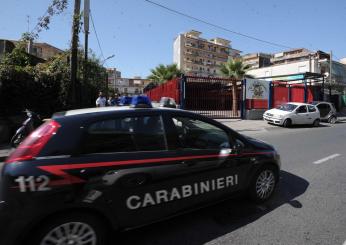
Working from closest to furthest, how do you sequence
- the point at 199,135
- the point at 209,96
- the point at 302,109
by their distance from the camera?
the point at 199,135, the point at 302,109, the point at 209,96

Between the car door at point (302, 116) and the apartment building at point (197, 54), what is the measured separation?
66.4 m

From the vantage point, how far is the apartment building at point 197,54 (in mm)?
87750

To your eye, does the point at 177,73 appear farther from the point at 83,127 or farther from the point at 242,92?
the point at 83,127

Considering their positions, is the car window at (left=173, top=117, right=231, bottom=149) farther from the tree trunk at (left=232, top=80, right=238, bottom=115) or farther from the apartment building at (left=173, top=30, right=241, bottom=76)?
the apartment building at (left=173, top=30, right=241, bottom=76)

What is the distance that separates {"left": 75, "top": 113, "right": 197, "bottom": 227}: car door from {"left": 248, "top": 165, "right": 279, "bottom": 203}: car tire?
135 cm

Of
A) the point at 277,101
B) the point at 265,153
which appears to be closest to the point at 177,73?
the point at 277,101

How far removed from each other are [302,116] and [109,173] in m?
16.9

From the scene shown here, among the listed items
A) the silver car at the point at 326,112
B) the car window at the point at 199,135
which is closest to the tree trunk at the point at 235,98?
the silver car at the point at 326,112

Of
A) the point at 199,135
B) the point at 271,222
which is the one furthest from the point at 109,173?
the point at 271,222

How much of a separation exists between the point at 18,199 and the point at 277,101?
2271cm

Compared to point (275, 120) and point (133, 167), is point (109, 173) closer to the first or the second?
point (133, 167)

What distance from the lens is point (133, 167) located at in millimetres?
3205

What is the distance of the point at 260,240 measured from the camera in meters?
3.50

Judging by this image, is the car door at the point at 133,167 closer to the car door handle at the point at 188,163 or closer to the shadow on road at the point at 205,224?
the car door handle at the point at 188,163
